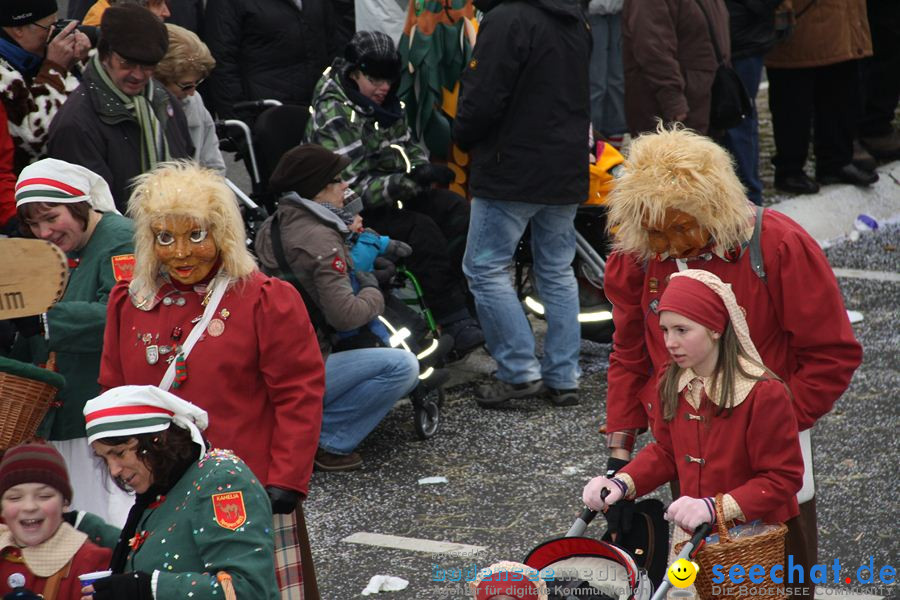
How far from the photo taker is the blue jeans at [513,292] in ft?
25.0

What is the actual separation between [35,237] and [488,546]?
2345 mm

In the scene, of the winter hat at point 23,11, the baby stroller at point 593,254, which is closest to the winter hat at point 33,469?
the winter hat at point 23,11

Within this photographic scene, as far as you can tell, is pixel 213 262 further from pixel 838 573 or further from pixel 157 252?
pixel 838 573

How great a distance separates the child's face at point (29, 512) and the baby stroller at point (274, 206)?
10.6ft

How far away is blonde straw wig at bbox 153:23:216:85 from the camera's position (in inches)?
274

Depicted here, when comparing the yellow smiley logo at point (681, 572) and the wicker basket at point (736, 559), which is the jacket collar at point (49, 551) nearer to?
the yellow smiley logo at point (681, 572)

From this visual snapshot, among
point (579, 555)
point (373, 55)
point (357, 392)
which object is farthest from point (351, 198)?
point (579, 555)

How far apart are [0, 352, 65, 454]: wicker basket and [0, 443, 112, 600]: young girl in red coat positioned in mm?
670

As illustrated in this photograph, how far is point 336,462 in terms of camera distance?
6867 mm

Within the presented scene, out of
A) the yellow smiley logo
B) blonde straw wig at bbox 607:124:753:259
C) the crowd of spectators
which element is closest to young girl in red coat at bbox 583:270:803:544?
the yellow smiley logo

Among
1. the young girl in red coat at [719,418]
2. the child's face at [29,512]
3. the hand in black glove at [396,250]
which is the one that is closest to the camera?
the child's face at [29,512]

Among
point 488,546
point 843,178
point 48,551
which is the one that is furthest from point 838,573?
point 843,178

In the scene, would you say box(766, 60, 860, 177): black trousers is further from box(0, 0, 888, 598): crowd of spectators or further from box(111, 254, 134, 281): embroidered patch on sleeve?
box(111, 254, 134, 281): embroidered patch on sleeve

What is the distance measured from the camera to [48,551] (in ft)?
11.4
